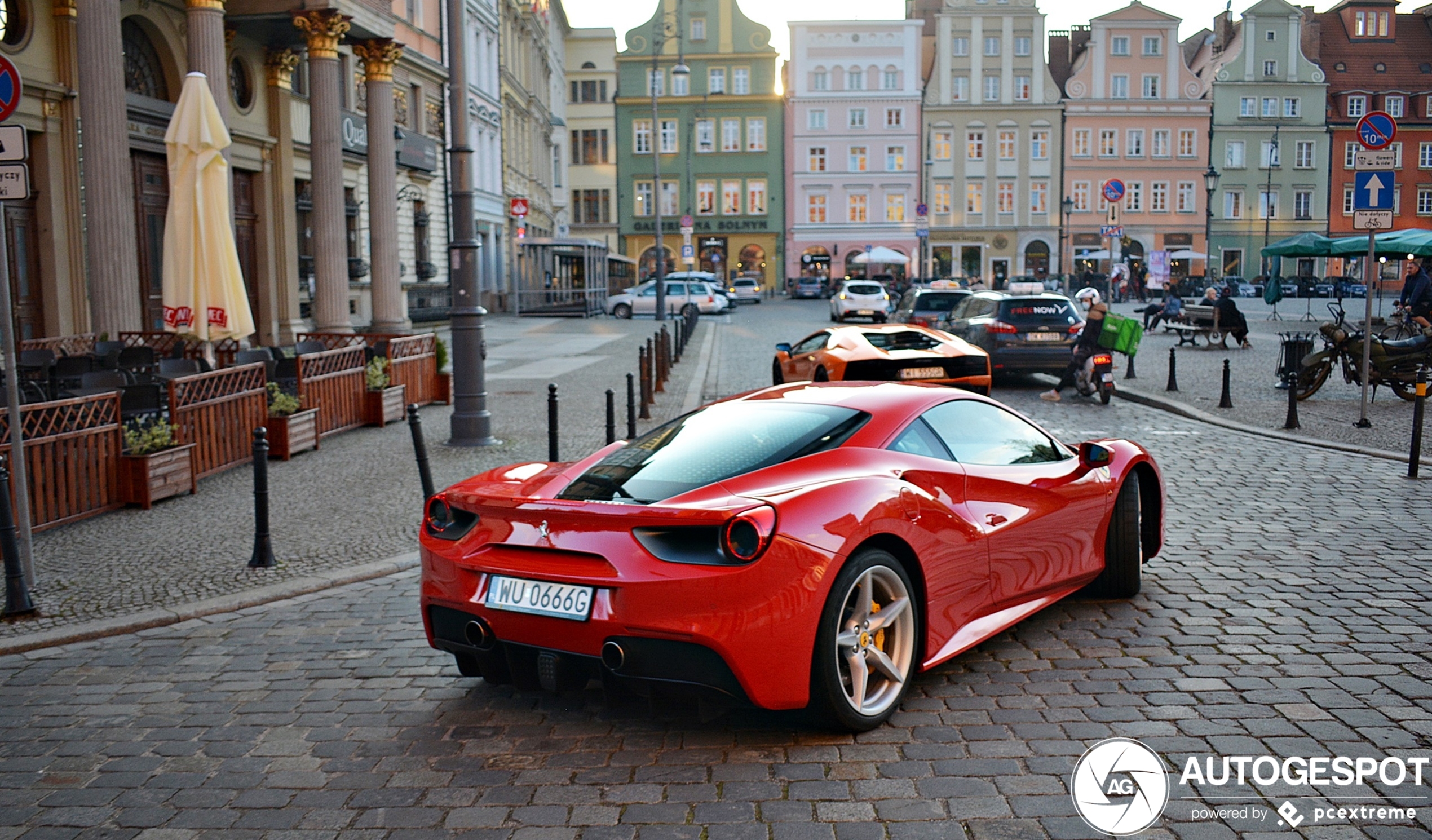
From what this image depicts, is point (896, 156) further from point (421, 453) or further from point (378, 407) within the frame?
point (421, 453)

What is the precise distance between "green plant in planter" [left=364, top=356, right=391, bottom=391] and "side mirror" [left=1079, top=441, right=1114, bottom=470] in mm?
10654

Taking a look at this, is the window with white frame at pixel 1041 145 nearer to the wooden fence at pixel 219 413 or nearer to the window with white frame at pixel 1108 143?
the window with white frame at pixel 1108 143

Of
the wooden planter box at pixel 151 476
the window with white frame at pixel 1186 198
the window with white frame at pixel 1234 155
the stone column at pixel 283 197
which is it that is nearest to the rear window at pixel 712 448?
the wooden planter box at pixel 151 476

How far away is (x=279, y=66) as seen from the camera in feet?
80.4

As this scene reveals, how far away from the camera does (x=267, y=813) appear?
4074 mm

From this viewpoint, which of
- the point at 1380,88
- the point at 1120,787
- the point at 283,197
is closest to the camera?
the point at 1120,787

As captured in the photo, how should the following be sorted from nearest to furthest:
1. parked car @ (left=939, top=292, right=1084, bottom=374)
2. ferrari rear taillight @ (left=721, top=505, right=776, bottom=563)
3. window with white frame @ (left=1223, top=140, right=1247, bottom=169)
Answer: ferrari rear taillight @ (left=721, top=505, right=776, bottom=563) → parked car @ (left=939, top=292, right=1084, bottom=374) → window with white frame @ (left=1223, top=140, right=1247, bottom=169)

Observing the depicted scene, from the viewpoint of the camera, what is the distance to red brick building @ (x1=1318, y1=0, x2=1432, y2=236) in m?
79.6

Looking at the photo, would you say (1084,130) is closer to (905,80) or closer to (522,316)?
(905,80)

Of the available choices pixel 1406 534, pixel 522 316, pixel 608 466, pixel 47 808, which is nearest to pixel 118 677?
pixel 47 808

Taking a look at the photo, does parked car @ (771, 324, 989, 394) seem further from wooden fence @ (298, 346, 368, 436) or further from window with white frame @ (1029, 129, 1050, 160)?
window with white frame @ (1029, 129, 1050, 160)

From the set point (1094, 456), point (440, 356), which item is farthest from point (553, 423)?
point (440, 356)

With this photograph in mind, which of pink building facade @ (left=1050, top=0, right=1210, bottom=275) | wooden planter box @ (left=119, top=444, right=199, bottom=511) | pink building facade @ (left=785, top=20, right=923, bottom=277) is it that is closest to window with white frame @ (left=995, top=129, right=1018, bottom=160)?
pink building facade @ (left=1050, top=0, right=1210, bottom=275)

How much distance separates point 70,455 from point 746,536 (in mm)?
6904
